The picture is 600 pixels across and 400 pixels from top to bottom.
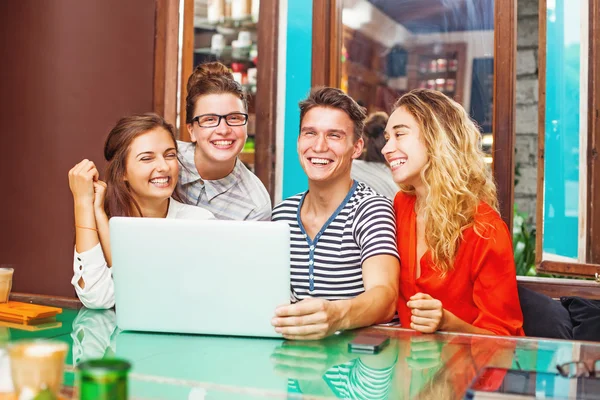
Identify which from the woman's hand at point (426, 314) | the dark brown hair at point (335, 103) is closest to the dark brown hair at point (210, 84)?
the dark brown hair at point (335, 103)

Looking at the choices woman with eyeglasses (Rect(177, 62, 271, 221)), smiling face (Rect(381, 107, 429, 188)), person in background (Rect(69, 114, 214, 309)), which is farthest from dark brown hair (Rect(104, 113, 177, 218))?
smiling face (Rect(381, 107, 429, 188))

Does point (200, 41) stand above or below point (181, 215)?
above

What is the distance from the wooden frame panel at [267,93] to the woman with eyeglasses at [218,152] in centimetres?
75

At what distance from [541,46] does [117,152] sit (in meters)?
1.79

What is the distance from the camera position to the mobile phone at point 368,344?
1.44 m

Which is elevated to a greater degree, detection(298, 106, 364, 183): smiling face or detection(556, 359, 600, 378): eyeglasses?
detection(298, 106, 364, 183): smiling face

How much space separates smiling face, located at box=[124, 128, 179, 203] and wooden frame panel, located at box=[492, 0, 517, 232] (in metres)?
1.48

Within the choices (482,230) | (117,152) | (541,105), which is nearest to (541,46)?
(541,105)

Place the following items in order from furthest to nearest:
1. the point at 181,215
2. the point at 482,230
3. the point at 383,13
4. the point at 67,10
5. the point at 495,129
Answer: the point at 383,13 < the point at 67,10 < the point at 495,129 < the point at 181,215 < the point at 482,230

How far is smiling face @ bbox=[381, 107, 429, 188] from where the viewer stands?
2.35m

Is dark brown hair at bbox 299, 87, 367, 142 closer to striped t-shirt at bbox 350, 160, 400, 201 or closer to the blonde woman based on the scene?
the blonde woman

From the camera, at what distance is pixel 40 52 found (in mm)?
3982

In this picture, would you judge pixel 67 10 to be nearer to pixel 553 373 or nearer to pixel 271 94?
pixel 271 94

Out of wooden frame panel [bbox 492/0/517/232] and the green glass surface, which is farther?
wooden frame panel [bbox 492/0/517/232]
